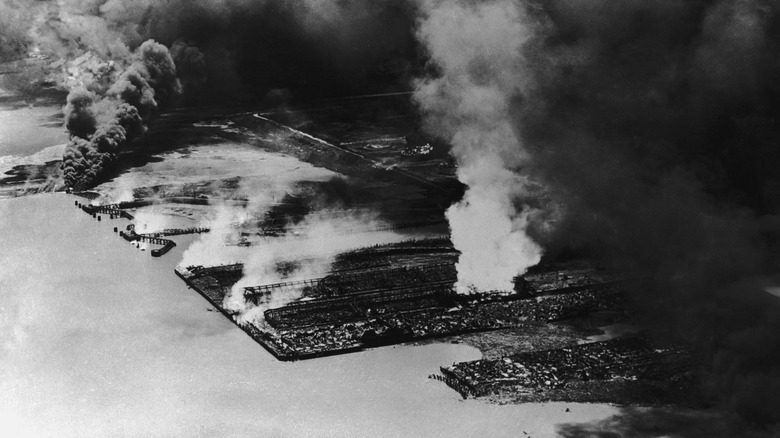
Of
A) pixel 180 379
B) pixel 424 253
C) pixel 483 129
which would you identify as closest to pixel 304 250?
pixel 424 253

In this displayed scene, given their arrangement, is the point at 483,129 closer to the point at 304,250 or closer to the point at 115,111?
the point at 304,250

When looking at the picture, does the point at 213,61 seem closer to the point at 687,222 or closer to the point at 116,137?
the point at 116,137

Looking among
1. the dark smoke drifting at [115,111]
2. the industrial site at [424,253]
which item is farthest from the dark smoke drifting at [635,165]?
the dark smoke drifting at [115,111]

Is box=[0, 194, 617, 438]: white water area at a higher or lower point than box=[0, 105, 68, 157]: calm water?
lower

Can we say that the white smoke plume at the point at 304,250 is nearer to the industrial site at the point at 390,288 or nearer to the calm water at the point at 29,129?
the industrial site at the point at 390,288

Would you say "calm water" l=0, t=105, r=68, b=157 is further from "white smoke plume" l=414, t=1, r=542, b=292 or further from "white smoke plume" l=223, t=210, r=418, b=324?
"white smoke plume" l=414, t=1, r=542, b=292

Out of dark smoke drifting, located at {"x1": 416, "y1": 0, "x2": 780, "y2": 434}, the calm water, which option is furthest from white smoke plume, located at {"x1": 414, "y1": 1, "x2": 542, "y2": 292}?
the calm water
